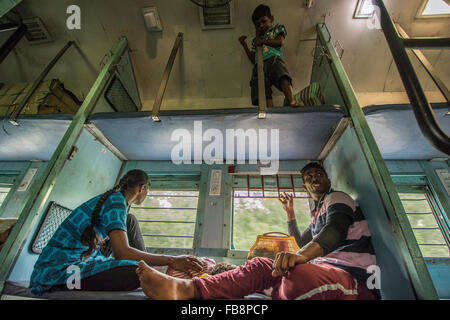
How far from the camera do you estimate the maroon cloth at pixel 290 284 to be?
113 cm

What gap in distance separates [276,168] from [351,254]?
1.60 m

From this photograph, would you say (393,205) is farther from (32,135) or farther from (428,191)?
(32,135)

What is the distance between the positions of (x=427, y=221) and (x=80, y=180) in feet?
14.9

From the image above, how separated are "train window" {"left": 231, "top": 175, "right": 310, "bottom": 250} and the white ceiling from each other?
154 cm

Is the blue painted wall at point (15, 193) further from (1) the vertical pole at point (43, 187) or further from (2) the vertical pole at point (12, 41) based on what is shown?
(2) the vertical pole at point (12, 41)

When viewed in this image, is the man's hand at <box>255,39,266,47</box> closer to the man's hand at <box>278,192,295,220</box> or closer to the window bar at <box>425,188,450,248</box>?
the man's hand at <box>278,192,295,220</box>

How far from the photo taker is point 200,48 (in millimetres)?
3115

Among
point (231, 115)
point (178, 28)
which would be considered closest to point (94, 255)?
point (231, 115)

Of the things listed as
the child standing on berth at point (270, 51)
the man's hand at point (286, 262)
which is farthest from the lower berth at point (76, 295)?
the child standing on berth at point (270, 51)

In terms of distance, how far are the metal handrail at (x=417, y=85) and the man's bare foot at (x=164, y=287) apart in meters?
1.39

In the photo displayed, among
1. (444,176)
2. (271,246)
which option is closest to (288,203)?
(271,246)

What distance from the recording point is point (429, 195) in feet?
9.00

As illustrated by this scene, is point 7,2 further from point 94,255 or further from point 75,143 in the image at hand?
point 94,255

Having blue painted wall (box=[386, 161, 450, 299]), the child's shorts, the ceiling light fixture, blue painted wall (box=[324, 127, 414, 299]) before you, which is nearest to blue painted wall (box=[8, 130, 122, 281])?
the child's shorts
